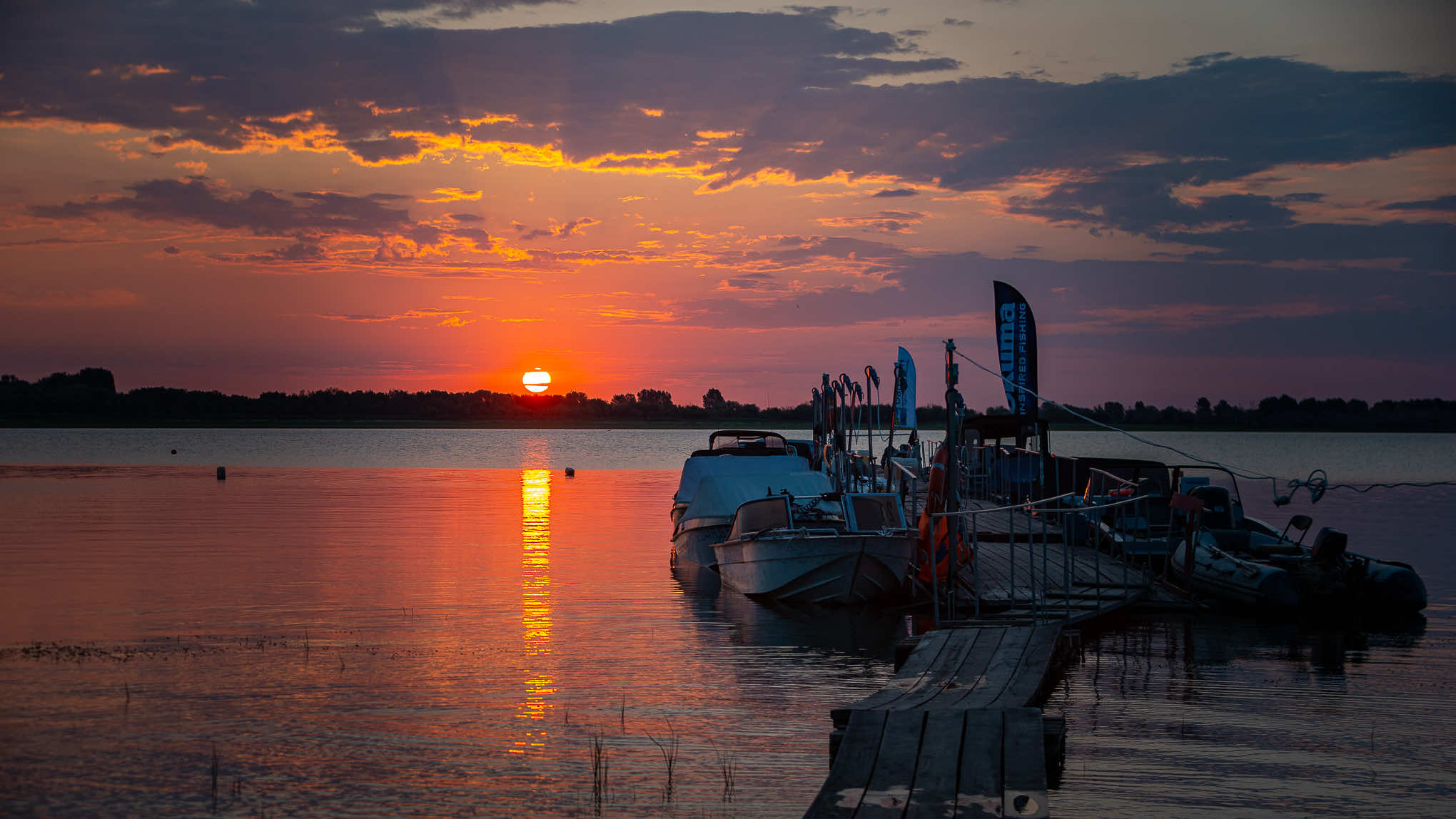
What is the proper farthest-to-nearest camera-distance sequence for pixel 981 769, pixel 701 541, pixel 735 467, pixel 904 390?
pixel 904 390
pixel 735 467
pixel 701 541
pixel 981 769

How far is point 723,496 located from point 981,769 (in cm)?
1702

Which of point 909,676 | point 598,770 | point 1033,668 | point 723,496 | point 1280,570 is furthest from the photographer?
point 723,496

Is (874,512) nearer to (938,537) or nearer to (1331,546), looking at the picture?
(938,537)

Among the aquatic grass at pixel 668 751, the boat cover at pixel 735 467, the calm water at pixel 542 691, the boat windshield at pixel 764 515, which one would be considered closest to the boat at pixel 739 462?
the boat cover at pixel 735 467

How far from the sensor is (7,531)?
3072 cm

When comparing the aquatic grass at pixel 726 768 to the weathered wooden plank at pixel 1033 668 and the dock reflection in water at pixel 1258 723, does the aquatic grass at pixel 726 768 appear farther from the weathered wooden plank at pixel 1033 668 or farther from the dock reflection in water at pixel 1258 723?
→ the dock reflection in water at pixel 1258 723

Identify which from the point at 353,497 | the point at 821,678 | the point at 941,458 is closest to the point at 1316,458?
the point at 353,497

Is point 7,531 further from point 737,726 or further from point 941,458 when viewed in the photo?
point 737,726

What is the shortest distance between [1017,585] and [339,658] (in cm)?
1021

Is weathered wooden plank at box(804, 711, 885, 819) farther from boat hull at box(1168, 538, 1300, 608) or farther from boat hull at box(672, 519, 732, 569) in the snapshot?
boat hull at box(672, 519, 732, 569)

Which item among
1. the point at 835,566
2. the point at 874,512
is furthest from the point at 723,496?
the point at 835,566

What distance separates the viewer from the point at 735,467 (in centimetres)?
2595

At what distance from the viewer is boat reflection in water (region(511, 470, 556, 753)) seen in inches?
482

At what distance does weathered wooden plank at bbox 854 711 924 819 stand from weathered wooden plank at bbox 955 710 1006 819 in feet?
1.09
